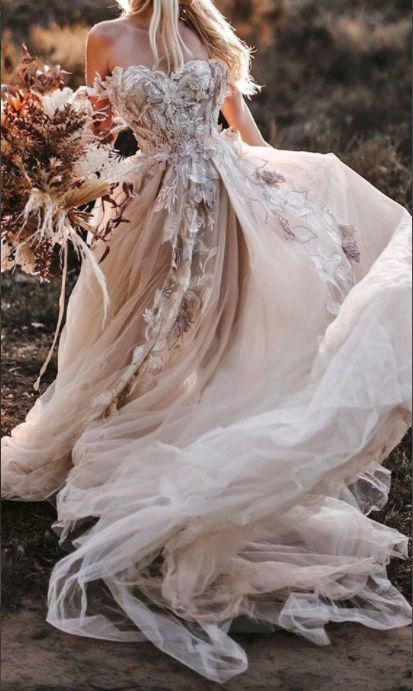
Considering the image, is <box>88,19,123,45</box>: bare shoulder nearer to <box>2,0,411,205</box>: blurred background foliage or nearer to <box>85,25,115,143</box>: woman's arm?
<box>85,25,115,143</box>: woman's arm

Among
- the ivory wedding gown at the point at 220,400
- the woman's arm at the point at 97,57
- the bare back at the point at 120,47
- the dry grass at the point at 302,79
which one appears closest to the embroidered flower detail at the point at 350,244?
the ivory wedding gown at the point at 220,400

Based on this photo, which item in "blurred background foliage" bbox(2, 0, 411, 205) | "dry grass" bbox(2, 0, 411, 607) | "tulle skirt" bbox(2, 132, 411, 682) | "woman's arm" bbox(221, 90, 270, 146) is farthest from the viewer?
"blurred background foliage" bbox(2, 0, 411, 205)

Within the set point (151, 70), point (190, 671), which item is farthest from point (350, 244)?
point (190, 671)

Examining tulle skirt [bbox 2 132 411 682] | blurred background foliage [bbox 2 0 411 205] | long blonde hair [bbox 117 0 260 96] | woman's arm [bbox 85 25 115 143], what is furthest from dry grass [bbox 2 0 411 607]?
long blonde hair [bbox 117 0 260 96]

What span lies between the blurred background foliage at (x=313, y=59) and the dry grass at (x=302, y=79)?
1 cm

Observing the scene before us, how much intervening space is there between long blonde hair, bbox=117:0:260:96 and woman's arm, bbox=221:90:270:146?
0.27ft

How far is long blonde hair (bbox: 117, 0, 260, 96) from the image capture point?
4012 mm

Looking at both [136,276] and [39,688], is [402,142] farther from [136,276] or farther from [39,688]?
[39,688]

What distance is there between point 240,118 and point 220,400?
4.17ft

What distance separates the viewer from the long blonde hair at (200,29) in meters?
4.01

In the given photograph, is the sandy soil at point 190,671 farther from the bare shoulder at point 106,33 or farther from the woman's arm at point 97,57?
the bare shoulder at point 106,33

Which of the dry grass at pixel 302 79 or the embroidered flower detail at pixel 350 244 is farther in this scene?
the dry grass at pixel 302 79

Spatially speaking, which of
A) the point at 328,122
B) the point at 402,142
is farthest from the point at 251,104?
the point at 402,142

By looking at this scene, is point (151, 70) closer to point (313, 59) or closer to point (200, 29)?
point (200, 29)
